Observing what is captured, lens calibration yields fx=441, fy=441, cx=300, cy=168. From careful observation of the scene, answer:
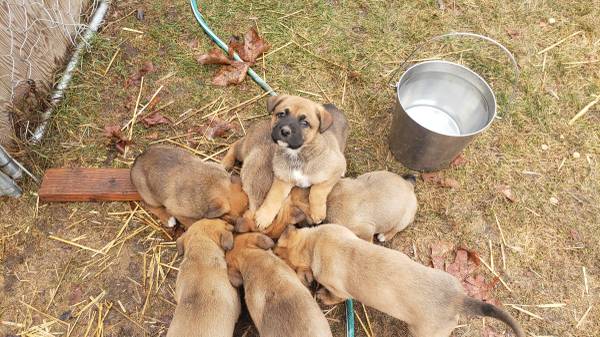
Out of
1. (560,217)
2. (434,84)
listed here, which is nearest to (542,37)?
(434,84)

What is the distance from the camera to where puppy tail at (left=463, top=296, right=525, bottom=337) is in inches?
123

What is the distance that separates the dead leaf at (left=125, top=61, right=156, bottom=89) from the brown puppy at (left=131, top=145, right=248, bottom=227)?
161 cm

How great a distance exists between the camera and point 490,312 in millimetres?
3219

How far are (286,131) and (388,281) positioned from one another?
1.49 metres

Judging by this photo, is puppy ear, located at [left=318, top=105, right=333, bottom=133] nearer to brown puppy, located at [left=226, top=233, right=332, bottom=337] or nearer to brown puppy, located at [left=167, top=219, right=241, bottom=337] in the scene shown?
brown puppy, located at [left=226, top=233, right=332, bottom=337]

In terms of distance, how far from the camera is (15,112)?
4918 millimetres

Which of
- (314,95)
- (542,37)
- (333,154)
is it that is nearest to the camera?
(333,154)

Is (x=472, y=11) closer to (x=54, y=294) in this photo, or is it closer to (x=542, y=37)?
(x=542, y=37)

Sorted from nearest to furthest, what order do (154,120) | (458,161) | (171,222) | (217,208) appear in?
1. (217,208)
2. (171,222)
3. (458,161)
4. (154,120)

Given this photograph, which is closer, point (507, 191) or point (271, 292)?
point (271, 292)

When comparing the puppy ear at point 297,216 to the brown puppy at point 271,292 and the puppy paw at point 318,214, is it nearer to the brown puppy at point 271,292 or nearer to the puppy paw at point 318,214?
the puppy paw at point 318,214

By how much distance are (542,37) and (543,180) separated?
241 cm

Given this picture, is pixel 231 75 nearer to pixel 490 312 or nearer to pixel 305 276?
pixel 305 276

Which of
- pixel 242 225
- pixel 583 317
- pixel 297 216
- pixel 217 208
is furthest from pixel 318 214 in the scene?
pixel 583 317
